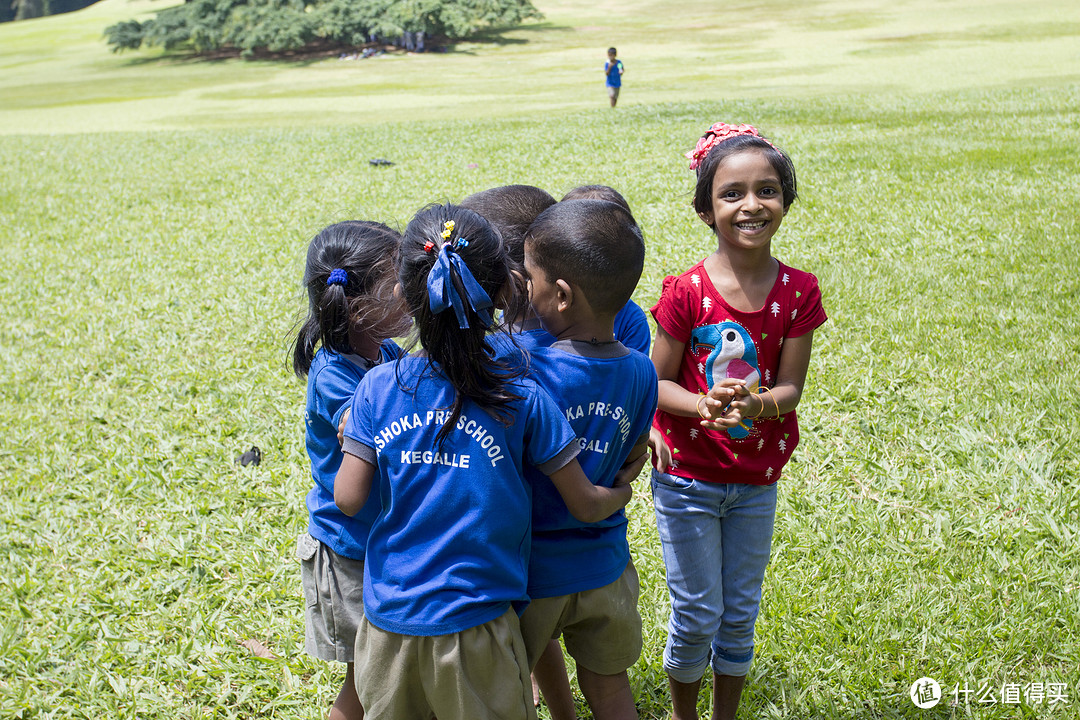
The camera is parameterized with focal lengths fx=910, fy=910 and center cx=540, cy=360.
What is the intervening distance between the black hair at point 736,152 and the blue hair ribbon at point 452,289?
1016 mm

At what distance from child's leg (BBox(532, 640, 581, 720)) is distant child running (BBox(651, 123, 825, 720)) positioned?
1.03 ft

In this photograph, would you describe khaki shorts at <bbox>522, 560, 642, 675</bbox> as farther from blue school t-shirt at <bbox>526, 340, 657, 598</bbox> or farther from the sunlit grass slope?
the sunlit grass slope

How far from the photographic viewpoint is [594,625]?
2256mm

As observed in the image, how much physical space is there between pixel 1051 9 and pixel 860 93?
23.9m

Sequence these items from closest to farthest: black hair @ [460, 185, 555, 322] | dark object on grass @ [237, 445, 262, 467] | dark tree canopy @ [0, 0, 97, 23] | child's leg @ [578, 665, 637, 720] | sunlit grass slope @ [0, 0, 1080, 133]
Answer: child's leg @ [578, 665, 637, 720]
black hair @ [460, 185, 555, 322]
dark object on grass @ [237, 445, 262, 467]
sunlit grass slope @ [0, 0, 1080, 133]
dark tree canopy @ [0, 0, 97, 23]

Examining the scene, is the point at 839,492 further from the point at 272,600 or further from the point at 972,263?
the point at 972,263

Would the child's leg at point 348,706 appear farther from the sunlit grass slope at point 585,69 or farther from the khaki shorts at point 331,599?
the sunlit grass slope at point 585,69

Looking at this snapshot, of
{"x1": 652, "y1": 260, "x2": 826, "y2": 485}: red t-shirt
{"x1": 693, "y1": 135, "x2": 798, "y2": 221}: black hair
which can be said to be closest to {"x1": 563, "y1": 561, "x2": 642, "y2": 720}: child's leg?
{"x1": 652, "y1": 260, "x2": 826, "y2": 485}: red t-shirt

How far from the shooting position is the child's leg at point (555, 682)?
2564mm

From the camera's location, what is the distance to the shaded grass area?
3094 millimetres

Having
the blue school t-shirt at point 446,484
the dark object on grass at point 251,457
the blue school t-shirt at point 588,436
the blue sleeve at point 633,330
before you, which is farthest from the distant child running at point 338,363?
the dark object on grass at point 251,457

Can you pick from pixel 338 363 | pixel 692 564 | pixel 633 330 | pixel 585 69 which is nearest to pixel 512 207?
pixel 633 330

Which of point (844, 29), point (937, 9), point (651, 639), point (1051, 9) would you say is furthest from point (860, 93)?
point (937, 9)

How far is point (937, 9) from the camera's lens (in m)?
41.7
